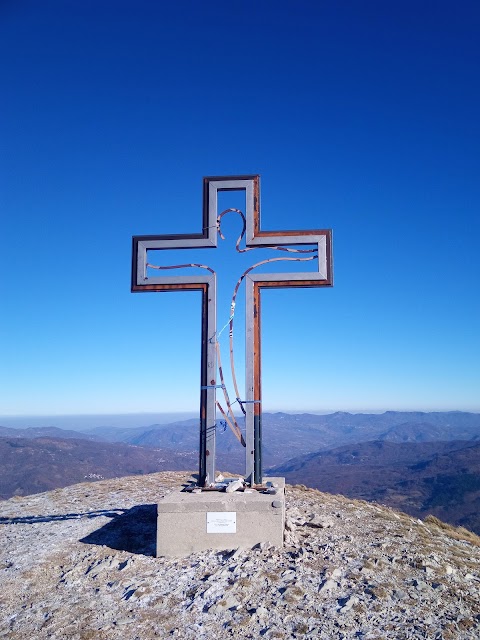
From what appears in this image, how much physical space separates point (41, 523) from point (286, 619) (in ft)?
24.3

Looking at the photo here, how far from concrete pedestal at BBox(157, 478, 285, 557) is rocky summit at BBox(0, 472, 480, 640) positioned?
195 mm

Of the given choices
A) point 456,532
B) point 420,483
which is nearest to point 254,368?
point 456,532

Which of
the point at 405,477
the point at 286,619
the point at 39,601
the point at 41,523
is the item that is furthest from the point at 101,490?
the point at 405,477

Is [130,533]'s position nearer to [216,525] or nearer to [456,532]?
[216,525]

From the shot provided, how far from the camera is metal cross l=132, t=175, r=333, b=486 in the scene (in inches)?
370

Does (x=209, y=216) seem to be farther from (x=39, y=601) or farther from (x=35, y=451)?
(x=35, y=451)

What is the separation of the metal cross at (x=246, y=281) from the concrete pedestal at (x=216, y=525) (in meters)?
1.00

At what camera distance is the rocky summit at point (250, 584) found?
233 inches

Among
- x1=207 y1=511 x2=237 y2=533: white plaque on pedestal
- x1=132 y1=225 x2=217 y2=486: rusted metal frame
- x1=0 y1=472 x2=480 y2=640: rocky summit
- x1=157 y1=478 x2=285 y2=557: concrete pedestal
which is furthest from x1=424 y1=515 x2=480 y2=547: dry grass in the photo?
x1=132 y1=225 x2=217 y2=486: rusted metal frame

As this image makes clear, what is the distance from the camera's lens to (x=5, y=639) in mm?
5898

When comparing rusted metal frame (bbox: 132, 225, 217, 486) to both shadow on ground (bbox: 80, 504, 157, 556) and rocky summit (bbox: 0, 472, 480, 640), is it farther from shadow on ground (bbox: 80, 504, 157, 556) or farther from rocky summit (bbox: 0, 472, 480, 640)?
rocky summit (bbox: 0, 472, 480, 640)

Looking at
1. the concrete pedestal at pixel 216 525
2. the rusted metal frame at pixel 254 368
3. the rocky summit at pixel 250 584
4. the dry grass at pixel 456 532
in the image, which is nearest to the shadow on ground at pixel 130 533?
the rocky summit at pixel 250 584

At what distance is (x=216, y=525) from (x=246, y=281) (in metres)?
4.35

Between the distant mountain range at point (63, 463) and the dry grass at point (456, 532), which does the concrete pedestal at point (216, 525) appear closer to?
the dry grass at point (456, 532)
